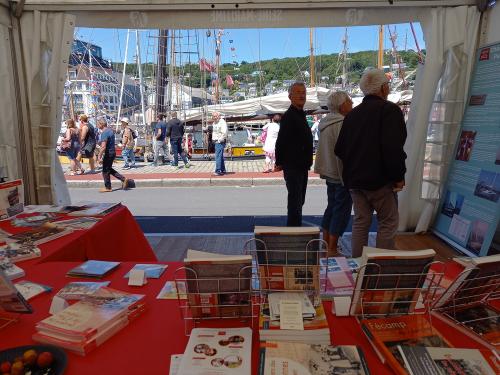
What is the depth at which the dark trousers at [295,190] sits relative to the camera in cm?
389

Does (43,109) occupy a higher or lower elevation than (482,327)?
higher

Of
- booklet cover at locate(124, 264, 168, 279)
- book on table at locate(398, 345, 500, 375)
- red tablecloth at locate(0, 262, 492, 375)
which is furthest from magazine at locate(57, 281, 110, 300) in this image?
book on table at locate(398, 345, 500, 375)

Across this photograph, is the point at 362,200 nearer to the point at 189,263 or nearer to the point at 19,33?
the point at 189,263

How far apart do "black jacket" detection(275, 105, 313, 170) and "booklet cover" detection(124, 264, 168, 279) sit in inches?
88.1

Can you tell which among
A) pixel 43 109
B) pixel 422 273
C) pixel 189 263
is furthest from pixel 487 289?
pixel 43 109

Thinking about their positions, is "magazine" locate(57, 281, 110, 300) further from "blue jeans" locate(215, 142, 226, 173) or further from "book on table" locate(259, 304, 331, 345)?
"blue jeans" locate(215, 142, 226, 173)

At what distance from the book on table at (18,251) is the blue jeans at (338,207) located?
2.60m

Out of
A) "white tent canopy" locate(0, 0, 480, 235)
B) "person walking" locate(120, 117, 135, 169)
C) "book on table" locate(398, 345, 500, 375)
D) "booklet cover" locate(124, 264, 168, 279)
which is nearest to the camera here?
"book on table" locate(398, 345, 500, 375)

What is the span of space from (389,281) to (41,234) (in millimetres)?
2156

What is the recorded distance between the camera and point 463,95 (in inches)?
168

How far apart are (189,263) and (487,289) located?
1.07 meters

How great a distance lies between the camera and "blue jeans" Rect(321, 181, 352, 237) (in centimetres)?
366

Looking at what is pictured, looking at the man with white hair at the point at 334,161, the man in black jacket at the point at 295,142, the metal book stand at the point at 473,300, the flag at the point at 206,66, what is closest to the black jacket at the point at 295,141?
A: the man in black jacket at the point at 295,142

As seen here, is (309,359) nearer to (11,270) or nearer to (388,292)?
(388,292)
